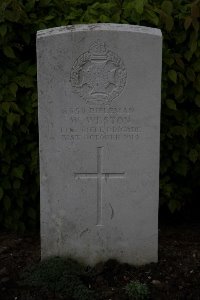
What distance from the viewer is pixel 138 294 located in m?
3.97

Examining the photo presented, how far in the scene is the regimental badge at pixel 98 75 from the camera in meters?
4.06

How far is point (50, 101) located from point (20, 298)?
4.55 feet

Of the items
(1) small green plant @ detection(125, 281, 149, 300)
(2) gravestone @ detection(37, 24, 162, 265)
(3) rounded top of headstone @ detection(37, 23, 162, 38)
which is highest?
(3) rounded top of headstone @ detection(37, 23, 162, 38)

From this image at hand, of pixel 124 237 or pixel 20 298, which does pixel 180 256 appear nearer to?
pixel 124 237

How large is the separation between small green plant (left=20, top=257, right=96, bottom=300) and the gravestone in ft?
0.49

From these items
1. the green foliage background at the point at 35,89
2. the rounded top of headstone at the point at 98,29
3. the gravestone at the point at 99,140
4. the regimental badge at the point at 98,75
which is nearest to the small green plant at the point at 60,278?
the gravestone at the point at 99,140

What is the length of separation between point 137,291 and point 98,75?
1.53 meters

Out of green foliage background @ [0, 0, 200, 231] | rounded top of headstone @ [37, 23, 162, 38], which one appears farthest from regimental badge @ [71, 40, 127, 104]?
green foliage background @ [0, 0, 200, 231]

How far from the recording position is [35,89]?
4816 mm

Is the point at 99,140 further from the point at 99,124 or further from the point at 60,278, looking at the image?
the point at 60,278

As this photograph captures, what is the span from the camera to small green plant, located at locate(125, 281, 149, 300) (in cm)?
397

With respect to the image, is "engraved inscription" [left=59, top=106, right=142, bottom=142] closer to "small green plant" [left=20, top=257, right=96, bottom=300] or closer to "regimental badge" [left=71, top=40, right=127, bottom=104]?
"regimental badge" [left=71, top=40, right=127, bottom=104]

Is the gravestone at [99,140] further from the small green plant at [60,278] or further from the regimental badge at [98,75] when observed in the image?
the small green plant at [60,278]

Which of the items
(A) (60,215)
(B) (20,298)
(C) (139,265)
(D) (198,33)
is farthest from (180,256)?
(D) (198,33)
